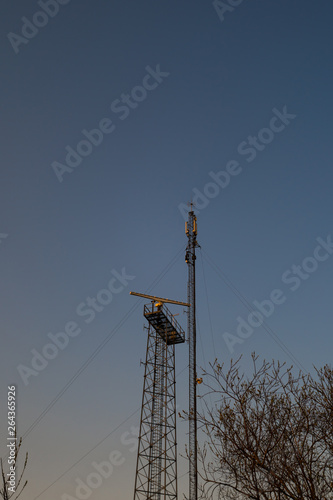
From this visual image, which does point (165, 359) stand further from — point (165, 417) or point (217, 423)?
point (217, 423)

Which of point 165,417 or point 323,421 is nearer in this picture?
point 323,421

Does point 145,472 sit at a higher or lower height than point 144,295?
lower

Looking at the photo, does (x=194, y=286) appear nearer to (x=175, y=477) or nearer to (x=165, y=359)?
(x=165, y=359)

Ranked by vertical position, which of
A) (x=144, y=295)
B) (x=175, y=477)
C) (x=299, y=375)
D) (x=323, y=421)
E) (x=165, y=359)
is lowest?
(x=175, y=477)

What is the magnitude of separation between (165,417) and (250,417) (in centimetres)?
1938

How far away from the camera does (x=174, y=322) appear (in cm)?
3297

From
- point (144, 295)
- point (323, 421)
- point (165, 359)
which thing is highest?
point (144, 295)

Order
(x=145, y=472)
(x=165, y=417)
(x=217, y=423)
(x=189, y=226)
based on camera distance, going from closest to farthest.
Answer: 1. (x=217, y=423)
2. (x=145, y=472)
3. (x=165, y=417)
4. (x=189, y=226)

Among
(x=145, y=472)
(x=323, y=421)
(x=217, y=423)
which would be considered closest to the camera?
(x=217, y=423)

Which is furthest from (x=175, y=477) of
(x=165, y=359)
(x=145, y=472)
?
(x=165, y=359)

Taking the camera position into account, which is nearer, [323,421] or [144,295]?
[323,421]

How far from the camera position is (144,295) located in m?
35.2

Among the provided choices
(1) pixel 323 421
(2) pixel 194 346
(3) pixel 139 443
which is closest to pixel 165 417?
(3) pixel 139 443

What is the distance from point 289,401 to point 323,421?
188cm
